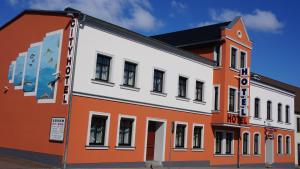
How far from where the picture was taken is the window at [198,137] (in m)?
26.7

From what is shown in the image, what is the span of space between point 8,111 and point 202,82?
1349 cm

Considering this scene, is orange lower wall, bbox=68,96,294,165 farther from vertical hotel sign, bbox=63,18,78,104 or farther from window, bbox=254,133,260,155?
window, bbox=254,133,260,155

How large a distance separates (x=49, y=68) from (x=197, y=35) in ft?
51.5

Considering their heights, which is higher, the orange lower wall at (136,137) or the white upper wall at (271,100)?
the white upper wall at (271,100)

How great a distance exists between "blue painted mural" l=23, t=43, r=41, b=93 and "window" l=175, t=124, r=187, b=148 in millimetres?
9785

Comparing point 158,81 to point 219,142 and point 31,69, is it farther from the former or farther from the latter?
point 219,142

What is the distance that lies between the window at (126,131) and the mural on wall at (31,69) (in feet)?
17.1

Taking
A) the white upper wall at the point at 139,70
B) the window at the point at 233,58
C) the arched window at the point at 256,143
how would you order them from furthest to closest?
the arched window at the point at 256,143
the window at the point at 233,58
the white upper wall at the point at 139,70

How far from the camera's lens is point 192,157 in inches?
1025

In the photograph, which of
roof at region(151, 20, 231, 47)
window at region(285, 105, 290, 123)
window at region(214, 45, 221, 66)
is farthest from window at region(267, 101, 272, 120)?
window at region(214, 45, 221, 66)

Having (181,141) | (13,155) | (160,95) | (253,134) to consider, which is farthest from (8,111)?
(253,134)

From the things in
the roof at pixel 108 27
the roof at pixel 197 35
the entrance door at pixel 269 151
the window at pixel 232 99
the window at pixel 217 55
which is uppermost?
the roof at pixel 197 35

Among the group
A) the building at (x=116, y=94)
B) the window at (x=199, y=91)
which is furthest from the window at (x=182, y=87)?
the window at (x=199, y=91)

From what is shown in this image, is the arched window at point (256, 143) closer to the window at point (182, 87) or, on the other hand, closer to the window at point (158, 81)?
the window at point (182, 87)
